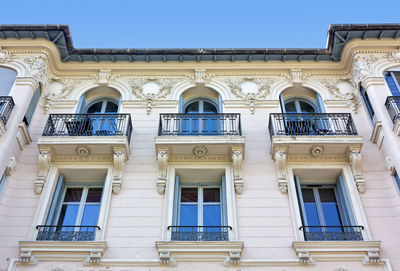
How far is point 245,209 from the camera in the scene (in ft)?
29.6

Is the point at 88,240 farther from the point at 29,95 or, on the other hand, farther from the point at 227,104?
the point at 227,104

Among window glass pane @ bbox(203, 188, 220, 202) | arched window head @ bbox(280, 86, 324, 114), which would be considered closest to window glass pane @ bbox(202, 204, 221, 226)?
window glass pane @ bbox(203, 188, 220, 202)

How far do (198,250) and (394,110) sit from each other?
5.94m

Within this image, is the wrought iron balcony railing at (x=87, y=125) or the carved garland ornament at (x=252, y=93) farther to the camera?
the carved garland ornament at (x=252, y=93)

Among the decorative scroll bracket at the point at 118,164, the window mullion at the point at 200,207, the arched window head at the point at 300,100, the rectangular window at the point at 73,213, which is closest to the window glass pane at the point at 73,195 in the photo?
the rectangular window at the point at 73,213

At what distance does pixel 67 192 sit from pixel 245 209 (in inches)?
174

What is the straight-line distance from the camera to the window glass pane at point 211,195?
966cm

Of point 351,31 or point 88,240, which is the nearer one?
point 88,240

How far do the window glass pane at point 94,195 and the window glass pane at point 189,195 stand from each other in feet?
6.63

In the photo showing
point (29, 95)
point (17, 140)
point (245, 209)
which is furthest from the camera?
point (29, 95)

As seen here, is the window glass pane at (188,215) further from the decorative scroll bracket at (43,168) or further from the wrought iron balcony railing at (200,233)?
the decorative scroll bracket at (43,168)

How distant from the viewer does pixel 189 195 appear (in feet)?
32.1

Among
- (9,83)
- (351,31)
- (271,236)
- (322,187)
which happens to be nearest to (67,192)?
(9,83)

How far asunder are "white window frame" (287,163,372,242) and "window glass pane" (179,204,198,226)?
7.21 feet
